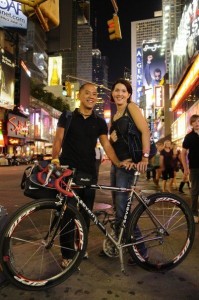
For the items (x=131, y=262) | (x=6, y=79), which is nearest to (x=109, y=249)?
(x=131, y=262)

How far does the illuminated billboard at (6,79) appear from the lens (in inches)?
1920

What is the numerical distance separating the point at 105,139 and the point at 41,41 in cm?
11537

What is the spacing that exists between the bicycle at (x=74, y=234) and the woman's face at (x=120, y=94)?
1036mm

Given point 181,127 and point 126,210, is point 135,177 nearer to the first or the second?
point 126,210

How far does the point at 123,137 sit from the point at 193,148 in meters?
2.87

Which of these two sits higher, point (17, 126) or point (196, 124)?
point (17, 126)

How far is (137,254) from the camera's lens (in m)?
3.79

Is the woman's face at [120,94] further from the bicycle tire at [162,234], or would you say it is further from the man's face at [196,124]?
the man's face at [196,124]

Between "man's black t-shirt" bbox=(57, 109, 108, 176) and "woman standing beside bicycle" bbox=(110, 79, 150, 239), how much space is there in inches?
11.9

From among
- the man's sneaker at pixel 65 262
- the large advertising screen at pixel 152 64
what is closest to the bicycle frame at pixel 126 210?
the man's sneaker at pixel 65 262

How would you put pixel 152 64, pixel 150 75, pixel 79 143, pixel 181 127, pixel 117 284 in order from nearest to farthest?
pixel 117 284, pixel 79 143, pixel 181 127, pixel 150 75, pixel 152 64

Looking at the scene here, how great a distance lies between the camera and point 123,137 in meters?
4.12

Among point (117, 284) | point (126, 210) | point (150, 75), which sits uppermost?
point (150, 75)

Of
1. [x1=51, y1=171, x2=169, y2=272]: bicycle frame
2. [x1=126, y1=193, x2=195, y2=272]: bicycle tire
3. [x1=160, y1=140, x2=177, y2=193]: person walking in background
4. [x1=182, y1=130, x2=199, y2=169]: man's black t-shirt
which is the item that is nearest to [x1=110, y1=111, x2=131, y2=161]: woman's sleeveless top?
[x1=51, y1=171, x2=169, y2=272]: bicycle frame
